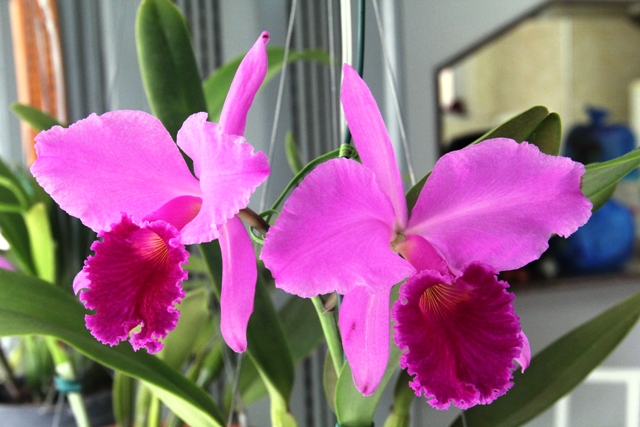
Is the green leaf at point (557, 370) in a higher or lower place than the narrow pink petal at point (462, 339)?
lower

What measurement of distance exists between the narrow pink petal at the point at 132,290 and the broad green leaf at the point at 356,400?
0.43ft

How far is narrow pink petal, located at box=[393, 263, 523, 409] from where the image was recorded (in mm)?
285

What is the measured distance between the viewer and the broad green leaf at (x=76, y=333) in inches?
14.8

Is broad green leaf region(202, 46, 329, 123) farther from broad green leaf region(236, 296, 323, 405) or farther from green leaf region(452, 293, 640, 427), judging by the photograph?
green leaf region(452, 293, 640, 427)

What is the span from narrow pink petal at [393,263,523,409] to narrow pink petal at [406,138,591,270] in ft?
0.06

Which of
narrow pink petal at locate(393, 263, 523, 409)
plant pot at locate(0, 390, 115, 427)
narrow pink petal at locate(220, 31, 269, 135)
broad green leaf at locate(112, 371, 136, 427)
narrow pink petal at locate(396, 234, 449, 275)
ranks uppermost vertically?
narrow pink petal at locate(220, 31, 269, 135)

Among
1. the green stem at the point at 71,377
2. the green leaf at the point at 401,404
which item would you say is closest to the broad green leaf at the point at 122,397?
the green stem at the point at 71,377

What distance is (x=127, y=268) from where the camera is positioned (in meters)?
0.30

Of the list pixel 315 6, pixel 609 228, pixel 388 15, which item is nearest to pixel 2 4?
pixel 315 6

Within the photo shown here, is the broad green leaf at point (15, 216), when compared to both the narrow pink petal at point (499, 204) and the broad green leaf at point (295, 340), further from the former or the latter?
the narrow pink petal at point (499, 204)

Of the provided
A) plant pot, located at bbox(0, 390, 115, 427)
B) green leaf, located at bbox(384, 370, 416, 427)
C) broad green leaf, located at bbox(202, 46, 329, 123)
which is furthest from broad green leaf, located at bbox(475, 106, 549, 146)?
plant pot, located at bbox(0, 390, 115, 427)

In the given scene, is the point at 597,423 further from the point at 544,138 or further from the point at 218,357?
the point at 544,138

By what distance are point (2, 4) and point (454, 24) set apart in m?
1.10

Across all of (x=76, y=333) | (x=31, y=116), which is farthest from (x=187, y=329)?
(x=31, y=116)
